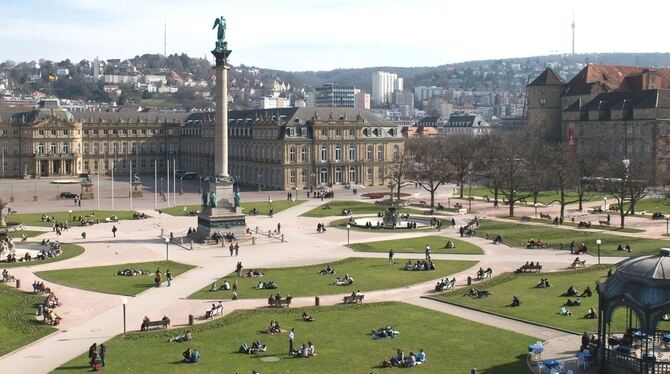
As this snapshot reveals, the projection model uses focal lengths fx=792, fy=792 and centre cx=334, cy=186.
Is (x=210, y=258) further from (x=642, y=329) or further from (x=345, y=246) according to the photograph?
(x=642, y=329)

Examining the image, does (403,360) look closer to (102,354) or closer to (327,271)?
(102,354)

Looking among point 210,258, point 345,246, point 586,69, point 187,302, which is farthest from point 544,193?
point 187,302

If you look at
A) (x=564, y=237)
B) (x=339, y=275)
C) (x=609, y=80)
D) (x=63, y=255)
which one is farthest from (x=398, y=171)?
(x=339, y=275)

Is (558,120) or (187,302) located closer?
(187,302)

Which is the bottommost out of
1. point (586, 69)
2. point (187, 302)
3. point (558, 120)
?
point (187, 302)

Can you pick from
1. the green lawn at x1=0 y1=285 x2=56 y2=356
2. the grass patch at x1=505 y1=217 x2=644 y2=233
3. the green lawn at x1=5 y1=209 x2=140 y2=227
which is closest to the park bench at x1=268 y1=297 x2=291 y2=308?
the green lawn at x1=0 y1=285 x2=56 y2=356

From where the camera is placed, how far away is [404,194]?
12100 cm

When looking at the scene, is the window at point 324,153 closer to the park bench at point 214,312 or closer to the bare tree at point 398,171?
the bare tree at point 398,171

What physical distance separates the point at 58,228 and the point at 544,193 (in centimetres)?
7263

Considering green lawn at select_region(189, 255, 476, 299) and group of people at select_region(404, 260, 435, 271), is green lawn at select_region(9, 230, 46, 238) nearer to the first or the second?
green lawn at select_region(189, 255, 476, 299)

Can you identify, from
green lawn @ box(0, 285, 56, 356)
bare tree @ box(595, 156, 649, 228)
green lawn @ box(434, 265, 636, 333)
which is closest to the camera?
green lawn @ box(0, 285, 56, 356)

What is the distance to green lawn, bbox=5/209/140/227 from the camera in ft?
296

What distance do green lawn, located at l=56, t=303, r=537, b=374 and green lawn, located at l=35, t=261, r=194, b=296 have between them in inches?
456

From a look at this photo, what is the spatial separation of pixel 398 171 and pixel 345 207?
18.9 meters
